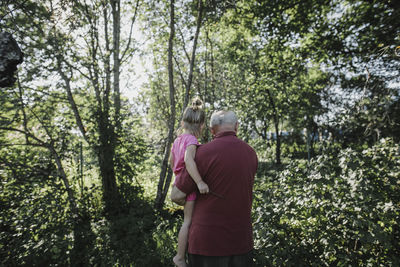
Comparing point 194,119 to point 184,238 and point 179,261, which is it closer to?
point 184,238

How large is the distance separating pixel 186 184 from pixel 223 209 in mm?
360

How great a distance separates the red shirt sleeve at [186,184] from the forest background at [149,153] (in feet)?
4.37

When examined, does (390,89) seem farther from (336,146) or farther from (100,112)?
(100,112)

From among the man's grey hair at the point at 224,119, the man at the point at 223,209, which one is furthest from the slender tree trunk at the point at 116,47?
the man at the point at 223,209

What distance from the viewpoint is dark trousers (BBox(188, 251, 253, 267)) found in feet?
5.43

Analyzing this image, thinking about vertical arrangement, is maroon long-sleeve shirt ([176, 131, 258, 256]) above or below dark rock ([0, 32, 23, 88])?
below

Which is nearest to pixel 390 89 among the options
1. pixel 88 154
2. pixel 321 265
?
pixel 321 265

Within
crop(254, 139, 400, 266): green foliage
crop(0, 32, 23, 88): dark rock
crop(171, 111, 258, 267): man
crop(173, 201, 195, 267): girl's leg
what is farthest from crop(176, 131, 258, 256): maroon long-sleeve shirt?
crop(0, 32, 23, 88): dark rock

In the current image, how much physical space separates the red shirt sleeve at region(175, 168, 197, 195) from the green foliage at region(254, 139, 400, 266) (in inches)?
52.1

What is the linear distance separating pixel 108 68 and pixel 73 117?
179cm

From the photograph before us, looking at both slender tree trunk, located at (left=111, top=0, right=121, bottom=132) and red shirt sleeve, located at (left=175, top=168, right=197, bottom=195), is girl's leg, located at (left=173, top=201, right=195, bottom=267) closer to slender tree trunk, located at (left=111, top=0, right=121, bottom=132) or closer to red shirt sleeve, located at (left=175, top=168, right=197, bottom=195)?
red shirt sleeve, located at (left=175, top=168, right=197, bottom=195)

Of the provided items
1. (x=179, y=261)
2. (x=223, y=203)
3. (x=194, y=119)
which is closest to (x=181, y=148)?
(x=194, y=119)

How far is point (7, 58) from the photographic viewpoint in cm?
198

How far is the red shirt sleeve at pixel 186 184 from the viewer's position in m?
1.83
